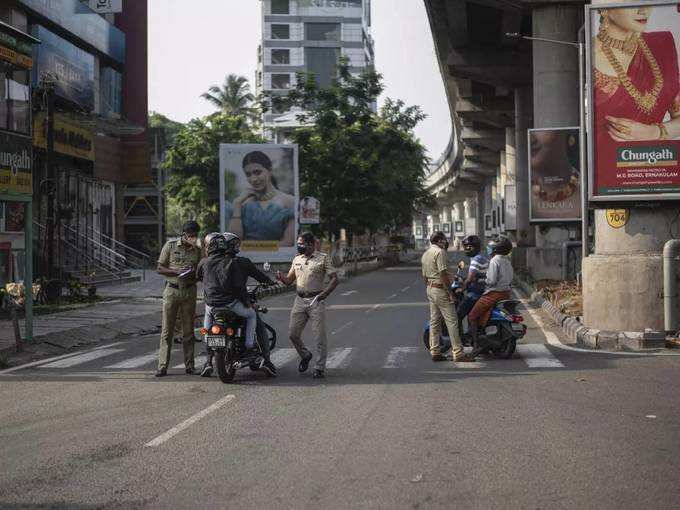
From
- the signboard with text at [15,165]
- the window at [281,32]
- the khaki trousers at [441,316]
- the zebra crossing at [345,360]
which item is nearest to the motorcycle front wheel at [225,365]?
the zebra crossing at [345,360]

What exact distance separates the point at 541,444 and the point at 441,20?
33514 millimetres

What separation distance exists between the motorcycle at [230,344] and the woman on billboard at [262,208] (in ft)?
79.6

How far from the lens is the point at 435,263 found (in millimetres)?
12883

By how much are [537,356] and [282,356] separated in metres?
3.79

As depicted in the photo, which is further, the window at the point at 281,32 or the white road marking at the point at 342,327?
the window at the point at 281,32

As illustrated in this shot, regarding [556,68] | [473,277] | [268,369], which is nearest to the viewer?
[268,369]

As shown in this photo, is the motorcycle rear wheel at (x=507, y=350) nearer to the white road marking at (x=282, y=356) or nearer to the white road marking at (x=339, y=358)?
the white road marking at (x=339, y=358)

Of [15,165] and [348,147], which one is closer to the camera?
[15,165]

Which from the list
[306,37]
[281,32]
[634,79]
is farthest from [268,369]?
[281,32]

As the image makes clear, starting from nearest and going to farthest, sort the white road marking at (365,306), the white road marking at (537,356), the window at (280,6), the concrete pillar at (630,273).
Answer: the white road marking at (537,356), the concrete pillar at (630,273), the white road marking at (365,306), the window at (280,6)

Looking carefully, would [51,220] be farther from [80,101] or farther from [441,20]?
[441,20]

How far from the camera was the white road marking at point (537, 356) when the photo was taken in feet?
41.8

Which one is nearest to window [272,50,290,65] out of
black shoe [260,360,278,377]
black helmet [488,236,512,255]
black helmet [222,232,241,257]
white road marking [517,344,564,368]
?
white road marking [517,344,564,368]

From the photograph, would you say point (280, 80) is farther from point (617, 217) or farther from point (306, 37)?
point (617, 217)
